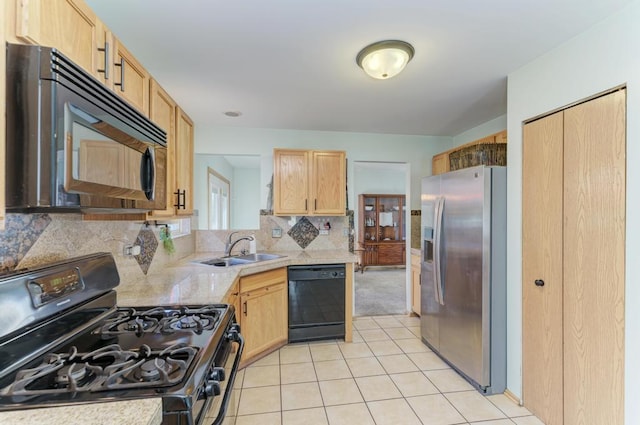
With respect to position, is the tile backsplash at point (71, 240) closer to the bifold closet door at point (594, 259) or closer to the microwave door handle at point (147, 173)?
the microwave door handle at point (147, 173)

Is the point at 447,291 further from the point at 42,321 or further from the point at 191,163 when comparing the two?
the point at 42,321

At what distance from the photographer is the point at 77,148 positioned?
2.98 ft

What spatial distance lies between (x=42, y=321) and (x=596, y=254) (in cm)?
251

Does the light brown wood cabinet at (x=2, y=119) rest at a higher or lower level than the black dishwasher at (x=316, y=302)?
higher

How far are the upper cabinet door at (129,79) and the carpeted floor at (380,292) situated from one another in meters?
3.46

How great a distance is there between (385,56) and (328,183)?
1.77m

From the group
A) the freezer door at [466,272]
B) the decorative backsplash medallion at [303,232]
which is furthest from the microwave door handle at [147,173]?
the decorative backsplash medallion at [303,232]

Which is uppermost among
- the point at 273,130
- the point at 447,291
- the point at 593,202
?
the point at 273,130

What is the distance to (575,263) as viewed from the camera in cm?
176

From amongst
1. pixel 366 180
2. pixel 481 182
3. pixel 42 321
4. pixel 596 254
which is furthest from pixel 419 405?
pixel 366 180

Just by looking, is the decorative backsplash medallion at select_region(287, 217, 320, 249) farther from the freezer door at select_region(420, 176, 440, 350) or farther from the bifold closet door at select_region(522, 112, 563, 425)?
the bifold closet door at select_region(522, 112, 563, 425)

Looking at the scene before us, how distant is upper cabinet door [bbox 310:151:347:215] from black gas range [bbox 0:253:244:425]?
216 cm

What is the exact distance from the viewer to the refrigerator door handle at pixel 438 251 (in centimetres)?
267

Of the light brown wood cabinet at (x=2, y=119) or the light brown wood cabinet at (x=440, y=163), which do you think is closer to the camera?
the light brown wood cabinet at (x=2, y=119)
